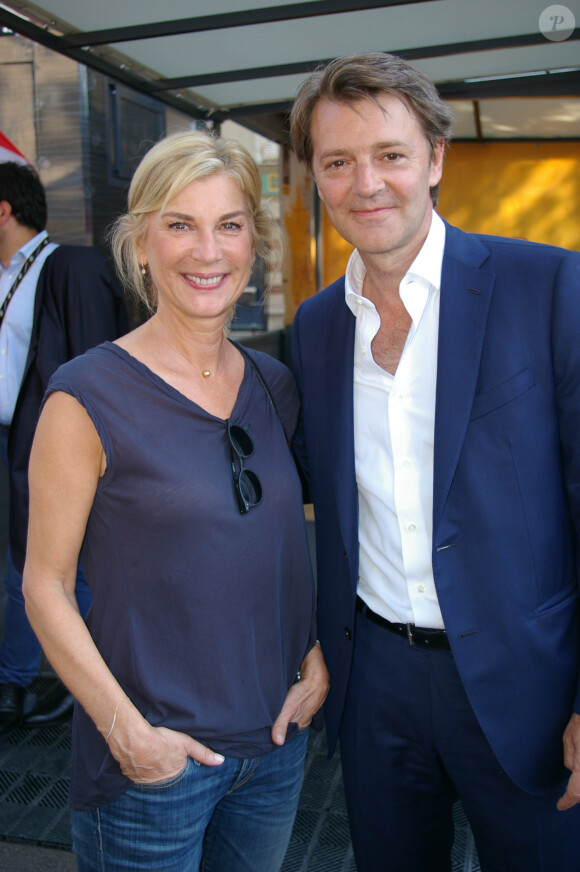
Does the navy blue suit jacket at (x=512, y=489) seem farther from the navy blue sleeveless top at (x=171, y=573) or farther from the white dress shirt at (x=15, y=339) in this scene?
the white dress shirt at (x=15, y=339)

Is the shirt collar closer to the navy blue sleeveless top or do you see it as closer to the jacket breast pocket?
the jacket breast pocket

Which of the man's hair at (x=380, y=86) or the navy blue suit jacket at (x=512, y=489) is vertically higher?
the man's hair at (x=380, y=86)

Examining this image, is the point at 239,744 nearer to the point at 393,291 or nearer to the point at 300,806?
the point at 393,291

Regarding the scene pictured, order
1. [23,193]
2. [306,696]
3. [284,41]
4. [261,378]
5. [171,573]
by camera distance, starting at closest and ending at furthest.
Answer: [171,573] → [306,696] → [261,378] → [284,41] → [23,193]

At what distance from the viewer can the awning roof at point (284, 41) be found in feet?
Answer: 9.85

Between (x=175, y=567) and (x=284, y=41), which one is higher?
(x=284, y=41)

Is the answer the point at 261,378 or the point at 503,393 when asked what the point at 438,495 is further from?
the point at 261,378

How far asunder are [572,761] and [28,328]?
2915 mm

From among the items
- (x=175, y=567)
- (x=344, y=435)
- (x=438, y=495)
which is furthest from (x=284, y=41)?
(x=175, y=567)

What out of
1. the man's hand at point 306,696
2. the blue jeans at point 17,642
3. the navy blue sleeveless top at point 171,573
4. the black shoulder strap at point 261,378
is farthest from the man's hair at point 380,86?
the blue jeans at point 17,642

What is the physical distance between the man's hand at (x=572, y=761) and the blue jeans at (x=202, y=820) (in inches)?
24.3

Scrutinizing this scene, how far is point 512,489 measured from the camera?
5.60ft

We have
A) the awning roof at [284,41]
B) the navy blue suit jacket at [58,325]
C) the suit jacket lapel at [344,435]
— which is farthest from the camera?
the navy blue suit jacket at [58,325]

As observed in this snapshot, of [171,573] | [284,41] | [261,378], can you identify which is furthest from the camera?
[284,41]
